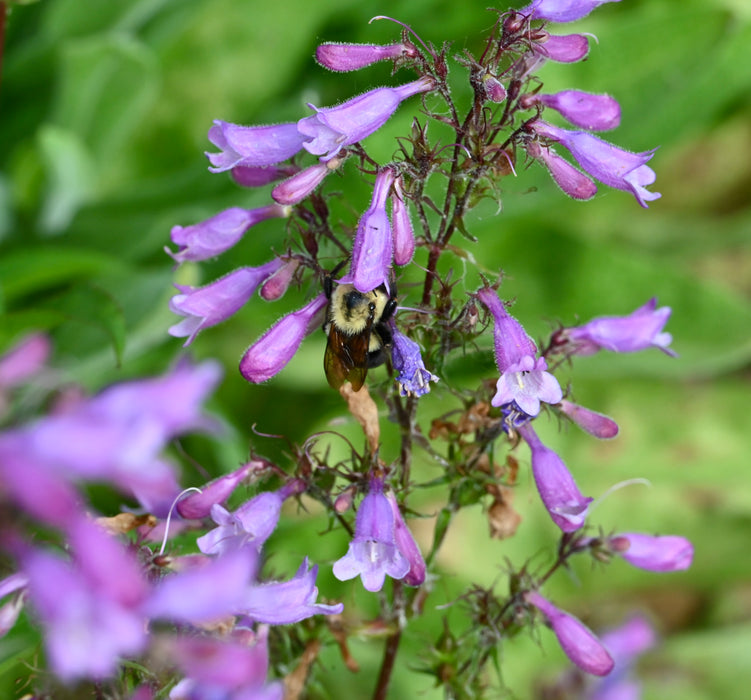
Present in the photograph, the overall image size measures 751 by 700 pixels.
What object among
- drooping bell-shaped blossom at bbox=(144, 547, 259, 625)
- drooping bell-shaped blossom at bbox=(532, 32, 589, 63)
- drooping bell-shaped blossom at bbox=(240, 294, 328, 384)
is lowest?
drooping bell-shaped blossom at bbox=(240, 294, 328, 384)

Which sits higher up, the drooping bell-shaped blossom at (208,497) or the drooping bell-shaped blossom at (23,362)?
the drooping bell-shaped blossom at (23,362)

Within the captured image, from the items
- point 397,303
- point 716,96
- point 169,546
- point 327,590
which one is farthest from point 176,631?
point 716,96

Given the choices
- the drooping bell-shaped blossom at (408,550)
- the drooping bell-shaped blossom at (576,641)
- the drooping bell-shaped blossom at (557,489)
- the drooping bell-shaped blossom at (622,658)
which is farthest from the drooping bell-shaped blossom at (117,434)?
the drooping bell-shaped blossom at (622,658)

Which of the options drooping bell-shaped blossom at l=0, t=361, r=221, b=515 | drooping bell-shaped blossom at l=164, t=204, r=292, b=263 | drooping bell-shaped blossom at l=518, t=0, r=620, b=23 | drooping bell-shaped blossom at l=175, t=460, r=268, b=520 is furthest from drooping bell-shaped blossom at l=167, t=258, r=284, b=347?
drooping bell-shaped blossom at l=0, t=361, r=221, b=515

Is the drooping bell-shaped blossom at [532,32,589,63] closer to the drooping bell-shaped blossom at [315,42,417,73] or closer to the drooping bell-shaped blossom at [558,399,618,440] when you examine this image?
the drooping bell-shaped blossom at [315,42,417,73]

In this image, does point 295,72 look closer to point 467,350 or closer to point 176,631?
point 467,350

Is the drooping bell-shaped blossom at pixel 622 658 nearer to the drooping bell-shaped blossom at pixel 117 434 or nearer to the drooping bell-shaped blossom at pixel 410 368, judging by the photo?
the drooping bell-shaped blossom at pixel 410 368

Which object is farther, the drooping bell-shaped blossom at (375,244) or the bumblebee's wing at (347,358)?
the bumblebee's wing at (347,358)
